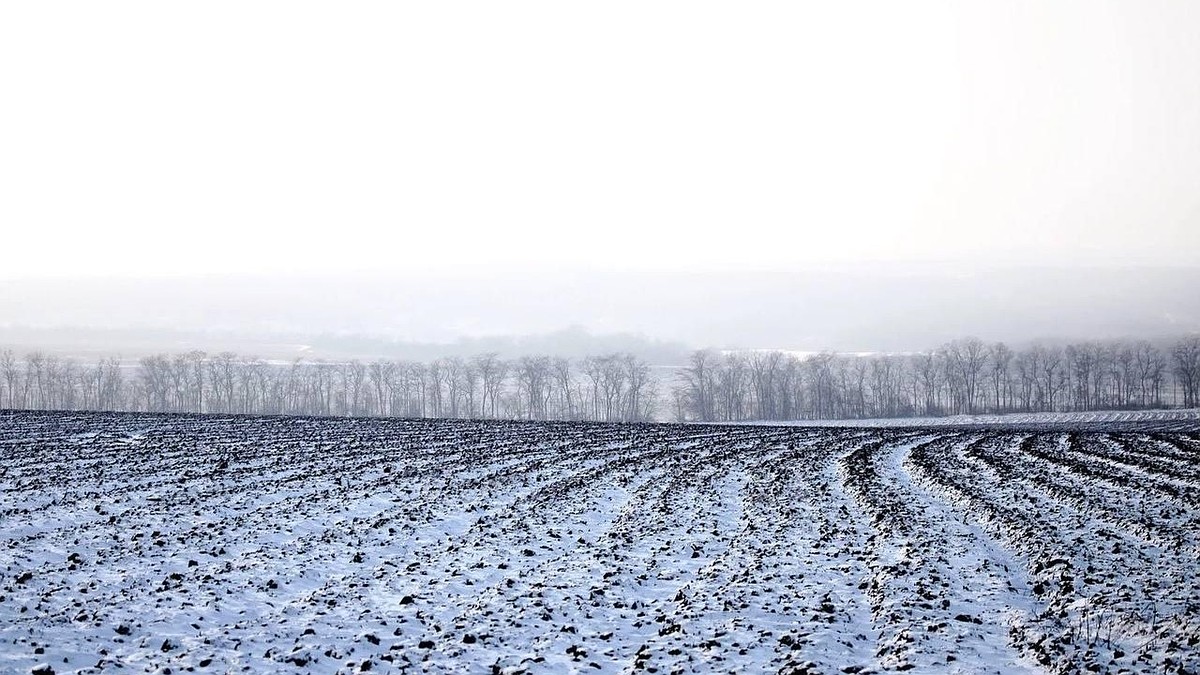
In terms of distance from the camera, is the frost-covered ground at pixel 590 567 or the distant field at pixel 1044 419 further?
the distant field at pixel 1044 419

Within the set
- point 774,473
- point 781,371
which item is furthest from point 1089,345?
point 774,473

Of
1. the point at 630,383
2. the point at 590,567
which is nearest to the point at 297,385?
the point at 630,383

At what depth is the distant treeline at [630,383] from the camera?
13212 centimetres

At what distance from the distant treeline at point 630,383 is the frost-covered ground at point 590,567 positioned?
103 m

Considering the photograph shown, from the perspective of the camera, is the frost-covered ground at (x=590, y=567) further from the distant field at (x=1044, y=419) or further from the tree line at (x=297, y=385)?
the tree line at (x=297, y=385)

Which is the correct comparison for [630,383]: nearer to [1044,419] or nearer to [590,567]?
[1044,419]

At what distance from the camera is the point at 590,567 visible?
50.9ft

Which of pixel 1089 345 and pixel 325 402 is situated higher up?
pixel 1089 345

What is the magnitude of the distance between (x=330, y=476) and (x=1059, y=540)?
22538 millimetres

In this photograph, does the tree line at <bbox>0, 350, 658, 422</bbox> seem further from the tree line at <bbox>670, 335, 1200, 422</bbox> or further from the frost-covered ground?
the frost-covered ground

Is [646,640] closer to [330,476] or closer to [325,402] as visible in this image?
[330,476]

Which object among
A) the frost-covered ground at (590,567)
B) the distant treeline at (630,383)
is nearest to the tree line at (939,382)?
the distant treeline at (630,383)

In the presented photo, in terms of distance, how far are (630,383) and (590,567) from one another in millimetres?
127836

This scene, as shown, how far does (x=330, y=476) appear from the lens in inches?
1054
